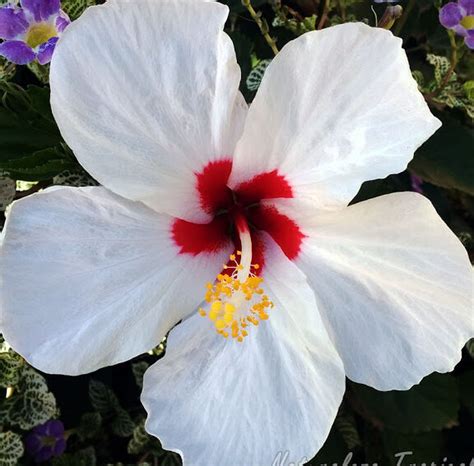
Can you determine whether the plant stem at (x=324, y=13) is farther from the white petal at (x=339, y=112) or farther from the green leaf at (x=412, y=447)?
the green leaf at (x=412, y=447)

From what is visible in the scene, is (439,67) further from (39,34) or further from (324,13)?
(39,34)

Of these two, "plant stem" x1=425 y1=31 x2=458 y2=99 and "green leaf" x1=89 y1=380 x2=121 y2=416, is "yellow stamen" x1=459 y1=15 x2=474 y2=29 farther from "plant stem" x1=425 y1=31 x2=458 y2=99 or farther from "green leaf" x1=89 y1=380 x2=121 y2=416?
"green leaf" x1=89 y1=380 x2=121 y2=416

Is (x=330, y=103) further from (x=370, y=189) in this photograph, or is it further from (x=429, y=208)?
(x=370, y=189)

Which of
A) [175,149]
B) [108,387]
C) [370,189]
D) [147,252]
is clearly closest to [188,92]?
[175,149]

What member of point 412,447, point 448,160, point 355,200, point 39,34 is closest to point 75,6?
point 39,34

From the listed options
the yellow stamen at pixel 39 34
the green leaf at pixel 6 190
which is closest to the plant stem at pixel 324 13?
the yellow stamen at pixel 39 34

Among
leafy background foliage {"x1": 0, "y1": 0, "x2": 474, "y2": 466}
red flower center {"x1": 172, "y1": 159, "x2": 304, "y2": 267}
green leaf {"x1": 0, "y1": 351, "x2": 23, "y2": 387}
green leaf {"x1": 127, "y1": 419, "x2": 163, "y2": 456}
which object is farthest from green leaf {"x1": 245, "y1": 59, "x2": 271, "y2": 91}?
green leaf {"x1": 127, "y1": 419, "x2": 163, "y2": 456}
